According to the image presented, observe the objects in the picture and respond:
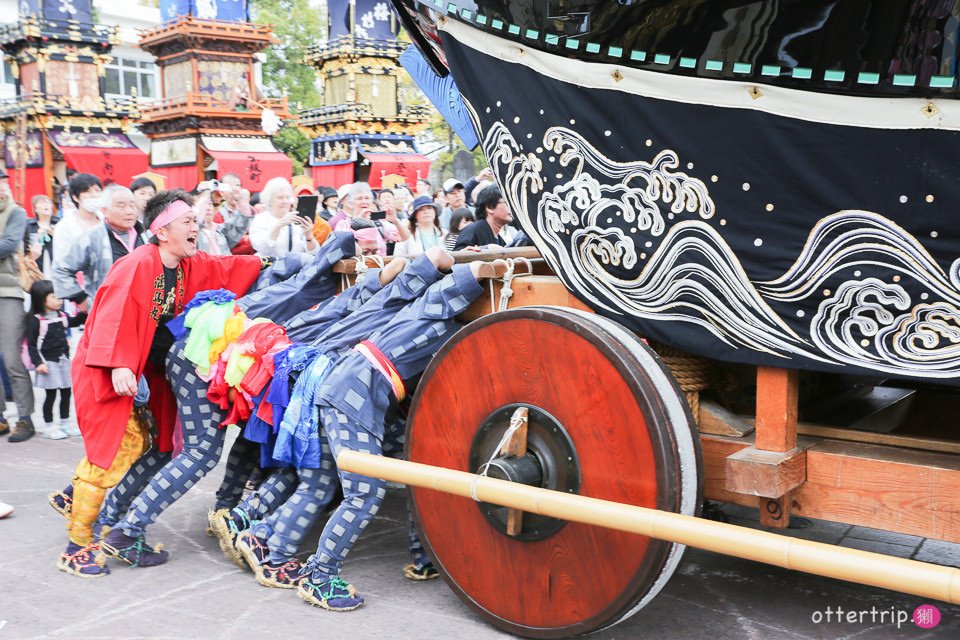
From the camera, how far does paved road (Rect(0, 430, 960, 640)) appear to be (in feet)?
10.7

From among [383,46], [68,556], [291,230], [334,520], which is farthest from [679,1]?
[383,46]

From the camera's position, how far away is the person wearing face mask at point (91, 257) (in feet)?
18.0

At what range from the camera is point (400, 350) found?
3.55 meters

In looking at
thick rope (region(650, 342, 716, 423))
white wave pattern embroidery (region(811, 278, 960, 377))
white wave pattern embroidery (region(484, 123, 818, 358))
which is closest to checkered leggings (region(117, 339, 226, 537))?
white wave pattern embroidery (region(484, 123, 818, 358))

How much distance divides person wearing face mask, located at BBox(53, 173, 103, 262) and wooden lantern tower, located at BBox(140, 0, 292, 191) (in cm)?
1859

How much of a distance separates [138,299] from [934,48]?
2.97 metres

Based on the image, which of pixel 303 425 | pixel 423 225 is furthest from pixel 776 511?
pixel 423 225

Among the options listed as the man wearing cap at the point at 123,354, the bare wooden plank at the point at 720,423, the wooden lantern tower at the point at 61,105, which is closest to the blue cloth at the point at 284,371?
the man wearing cap at the point at 123,354

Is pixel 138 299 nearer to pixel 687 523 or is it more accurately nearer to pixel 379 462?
pixel 379 462

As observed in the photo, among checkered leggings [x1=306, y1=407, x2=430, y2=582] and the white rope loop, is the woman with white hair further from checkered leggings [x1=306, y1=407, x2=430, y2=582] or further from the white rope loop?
the white rope loop

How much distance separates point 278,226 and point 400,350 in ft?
9.21

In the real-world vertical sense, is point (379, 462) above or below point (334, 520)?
above

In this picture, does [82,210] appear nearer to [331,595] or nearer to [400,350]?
[400,350]

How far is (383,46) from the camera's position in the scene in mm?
24516
